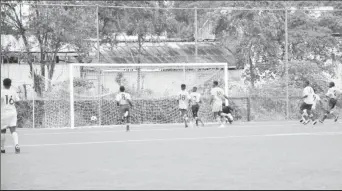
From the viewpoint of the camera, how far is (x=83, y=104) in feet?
107

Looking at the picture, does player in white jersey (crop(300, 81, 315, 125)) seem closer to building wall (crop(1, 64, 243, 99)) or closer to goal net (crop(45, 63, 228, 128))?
goal net (crop(45, 63, 228, 128))

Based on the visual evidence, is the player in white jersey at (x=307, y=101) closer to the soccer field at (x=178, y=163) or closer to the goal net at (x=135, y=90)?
the goal net at (x=135, y=90)

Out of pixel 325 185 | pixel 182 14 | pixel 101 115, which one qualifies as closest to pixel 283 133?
pixel 101 115

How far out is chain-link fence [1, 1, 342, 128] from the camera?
33719mm

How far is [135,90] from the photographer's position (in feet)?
113

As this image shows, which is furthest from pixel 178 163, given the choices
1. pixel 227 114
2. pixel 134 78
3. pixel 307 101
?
pixel 134 78

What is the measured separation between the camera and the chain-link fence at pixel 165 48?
111 ft

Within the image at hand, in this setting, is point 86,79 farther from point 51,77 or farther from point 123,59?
point 123,59

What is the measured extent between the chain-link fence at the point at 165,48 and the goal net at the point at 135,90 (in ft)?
0.46

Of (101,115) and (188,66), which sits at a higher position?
(188,66)

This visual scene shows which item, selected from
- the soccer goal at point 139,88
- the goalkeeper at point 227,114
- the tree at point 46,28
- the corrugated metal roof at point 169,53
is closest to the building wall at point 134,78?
the soccer goal at point 139,88

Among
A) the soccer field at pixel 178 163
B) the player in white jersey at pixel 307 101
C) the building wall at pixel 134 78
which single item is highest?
the building wall at pixel 134 78

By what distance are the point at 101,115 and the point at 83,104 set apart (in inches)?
36.5

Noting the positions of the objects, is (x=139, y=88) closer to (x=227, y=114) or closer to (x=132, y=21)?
(x=132, y=21)
